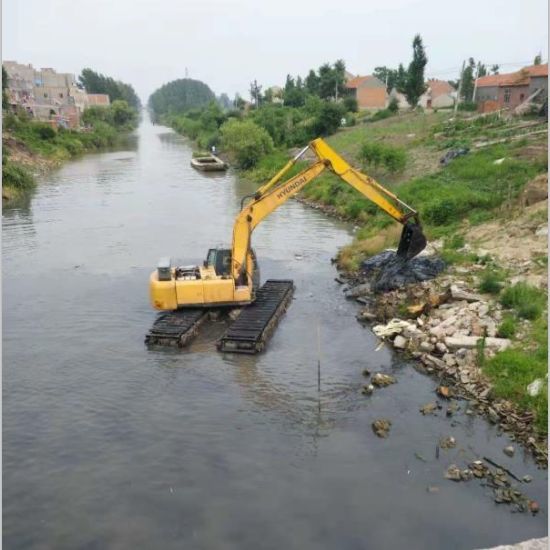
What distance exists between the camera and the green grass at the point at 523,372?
10.3m

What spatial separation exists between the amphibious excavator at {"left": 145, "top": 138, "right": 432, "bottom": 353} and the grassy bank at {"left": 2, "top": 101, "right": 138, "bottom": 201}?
23680mm

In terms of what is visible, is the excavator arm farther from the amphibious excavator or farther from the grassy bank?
the grassy bank

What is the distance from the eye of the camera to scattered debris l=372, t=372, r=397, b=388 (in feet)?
39.6

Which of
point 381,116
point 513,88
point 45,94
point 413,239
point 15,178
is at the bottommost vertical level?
point 413,239

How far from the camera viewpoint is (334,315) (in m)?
16.1

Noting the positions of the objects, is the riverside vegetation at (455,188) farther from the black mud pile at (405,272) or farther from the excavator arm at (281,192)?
the excavator arm at (281,192)

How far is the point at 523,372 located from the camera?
11.2 m

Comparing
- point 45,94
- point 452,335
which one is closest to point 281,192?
point 452,335

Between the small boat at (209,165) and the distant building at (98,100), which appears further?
the distant building at (98,100)

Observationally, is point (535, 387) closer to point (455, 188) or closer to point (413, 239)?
point (413, 239)

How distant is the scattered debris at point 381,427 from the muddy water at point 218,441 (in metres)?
0.16

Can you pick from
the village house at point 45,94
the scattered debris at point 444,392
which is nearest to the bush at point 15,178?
the scattered debris at point 444,392

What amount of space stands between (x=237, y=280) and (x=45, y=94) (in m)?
88.9

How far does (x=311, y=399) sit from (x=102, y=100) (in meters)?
131
